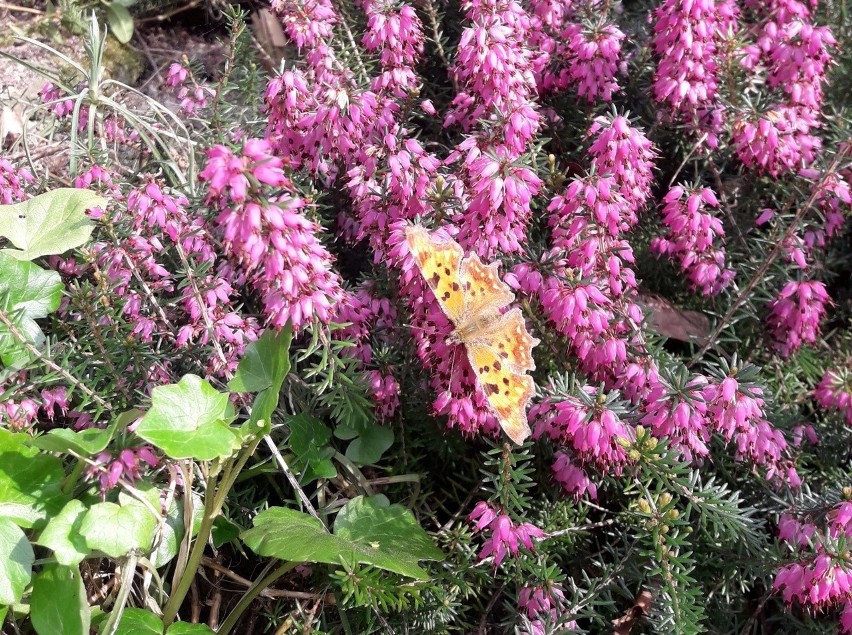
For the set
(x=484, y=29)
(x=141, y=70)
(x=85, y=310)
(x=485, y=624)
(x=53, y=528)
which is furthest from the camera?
(x=141, y=70)

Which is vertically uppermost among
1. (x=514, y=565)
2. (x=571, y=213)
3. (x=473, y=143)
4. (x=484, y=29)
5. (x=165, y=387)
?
(x=484, y=29)

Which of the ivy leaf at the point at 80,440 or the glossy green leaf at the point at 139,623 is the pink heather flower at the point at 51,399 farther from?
the glossy green leaf at the point at 139,623

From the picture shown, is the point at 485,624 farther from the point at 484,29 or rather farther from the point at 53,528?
the point at 484,29

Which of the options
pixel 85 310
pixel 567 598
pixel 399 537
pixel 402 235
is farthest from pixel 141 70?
pixel 567 598

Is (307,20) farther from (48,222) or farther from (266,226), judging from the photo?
(266,226)

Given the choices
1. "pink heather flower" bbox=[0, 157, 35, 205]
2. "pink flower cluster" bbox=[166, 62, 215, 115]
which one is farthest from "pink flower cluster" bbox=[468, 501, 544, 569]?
"pink flower cluster" bbox=[166, 62, 215, 115]

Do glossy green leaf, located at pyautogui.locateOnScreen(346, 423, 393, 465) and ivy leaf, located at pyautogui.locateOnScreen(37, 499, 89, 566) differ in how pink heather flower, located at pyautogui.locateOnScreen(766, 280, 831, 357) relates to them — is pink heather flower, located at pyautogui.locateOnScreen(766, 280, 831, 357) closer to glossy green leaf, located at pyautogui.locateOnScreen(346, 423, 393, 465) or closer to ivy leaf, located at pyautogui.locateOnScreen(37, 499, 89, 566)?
glossy green leaf, located at pyautogui.locateOnScreen(346, 423, 393, 465)

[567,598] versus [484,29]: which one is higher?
[484,29]

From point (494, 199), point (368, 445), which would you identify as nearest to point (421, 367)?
point (368, 445)
